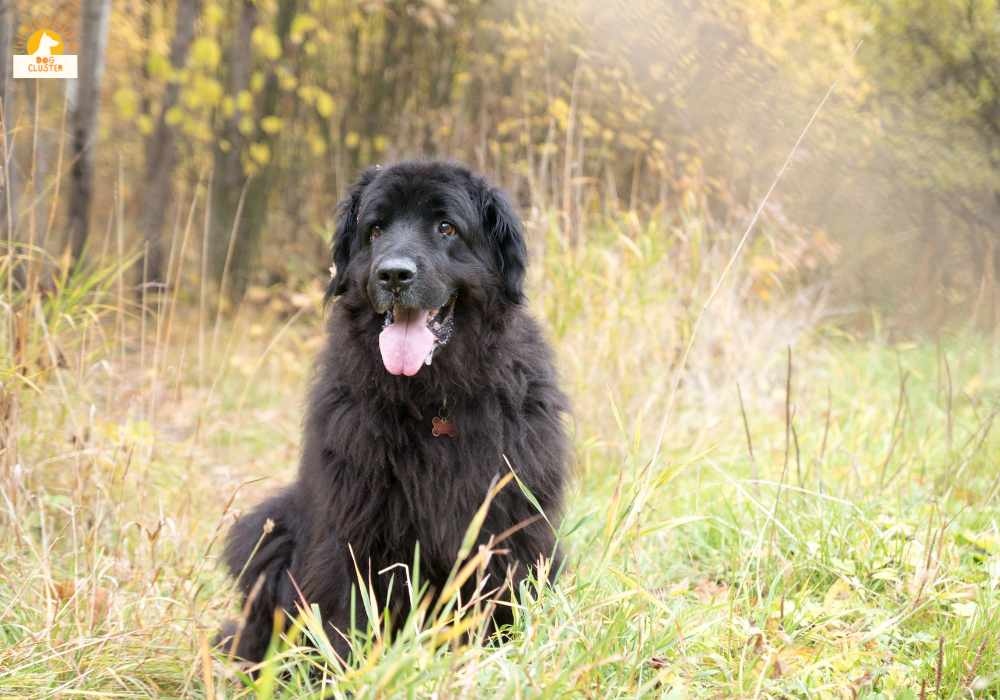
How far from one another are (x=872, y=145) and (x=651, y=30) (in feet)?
4.87

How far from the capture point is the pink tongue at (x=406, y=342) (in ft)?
9.11

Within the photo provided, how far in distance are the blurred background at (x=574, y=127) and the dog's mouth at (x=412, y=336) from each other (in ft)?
4.20

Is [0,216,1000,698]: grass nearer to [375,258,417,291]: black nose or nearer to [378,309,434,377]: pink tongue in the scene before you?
[378,309,434,377]: pink tongue

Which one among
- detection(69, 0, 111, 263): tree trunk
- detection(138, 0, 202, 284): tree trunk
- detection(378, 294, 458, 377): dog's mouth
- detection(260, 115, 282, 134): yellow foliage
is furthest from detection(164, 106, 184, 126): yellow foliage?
detection(378, 294, 458, 377): dog's mouth

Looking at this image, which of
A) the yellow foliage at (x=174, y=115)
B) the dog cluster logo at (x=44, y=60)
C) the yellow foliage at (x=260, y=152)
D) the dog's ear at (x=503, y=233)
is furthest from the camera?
the yellow foliage at (x=260, y=152)

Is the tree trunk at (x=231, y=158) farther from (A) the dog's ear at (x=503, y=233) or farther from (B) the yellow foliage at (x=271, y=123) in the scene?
(A) the dog's ear at (x=503, y=233)

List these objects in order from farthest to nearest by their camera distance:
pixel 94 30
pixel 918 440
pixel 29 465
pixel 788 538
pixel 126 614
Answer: pixel 94 30
pixel 918 440
pixel 29 465
pixel 788 538
pixel 126 614

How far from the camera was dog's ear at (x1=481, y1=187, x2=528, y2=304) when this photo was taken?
123 inches

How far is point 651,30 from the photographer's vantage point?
4.54 meters

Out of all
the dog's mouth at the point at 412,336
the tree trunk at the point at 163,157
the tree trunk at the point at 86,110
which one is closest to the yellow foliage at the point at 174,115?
the tree trunk at the point at 163,157

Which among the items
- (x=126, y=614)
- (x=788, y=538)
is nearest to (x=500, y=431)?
(x=788, y=538)

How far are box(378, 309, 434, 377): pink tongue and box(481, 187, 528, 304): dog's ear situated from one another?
1.36ft

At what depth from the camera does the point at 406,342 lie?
2.82m

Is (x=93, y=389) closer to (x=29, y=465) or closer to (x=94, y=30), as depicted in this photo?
(x=29, y=465)
